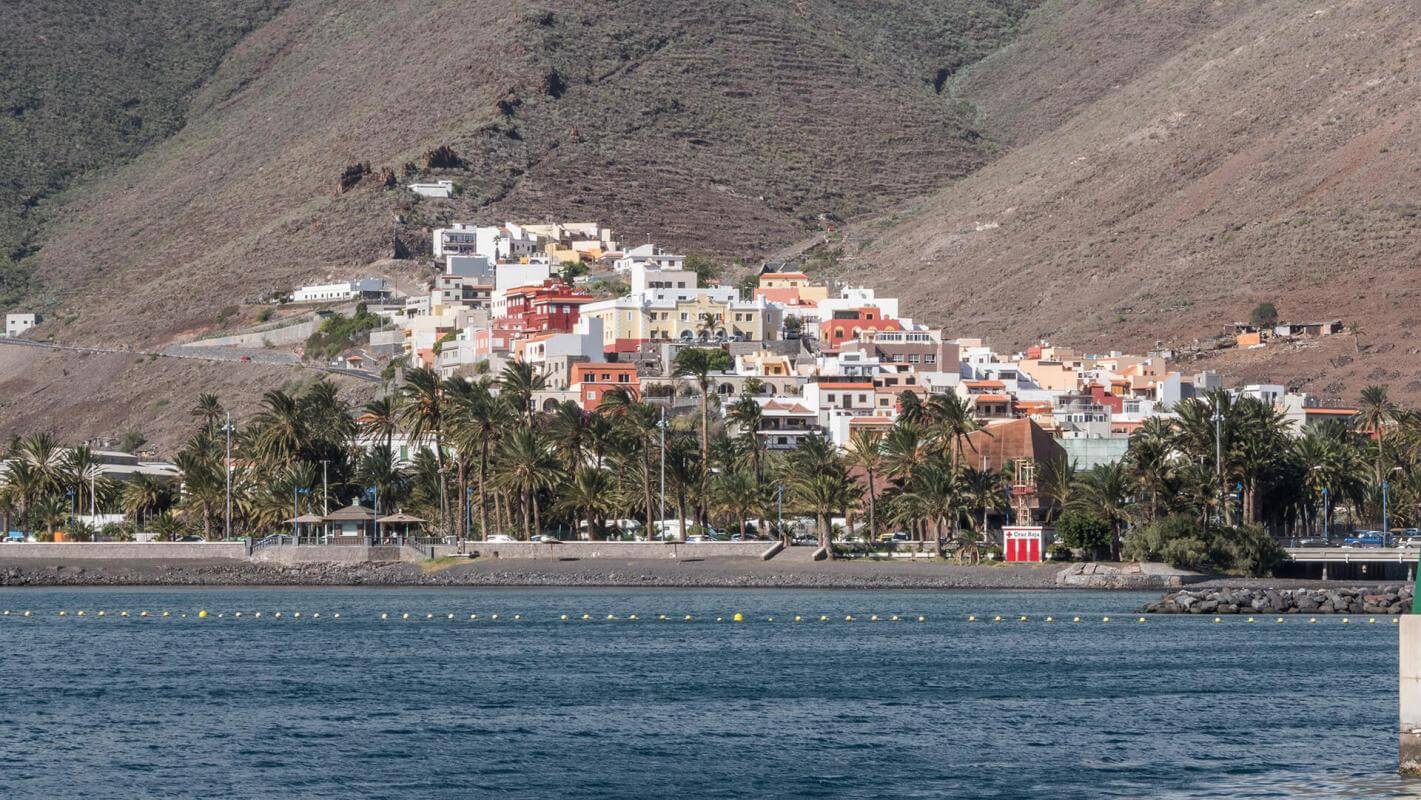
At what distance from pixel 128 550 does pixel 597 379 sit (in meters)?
49.3

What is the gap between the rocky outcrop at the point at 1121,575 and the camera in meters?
96.5

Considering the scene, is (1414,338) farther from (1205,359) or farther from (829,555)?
(829,555)

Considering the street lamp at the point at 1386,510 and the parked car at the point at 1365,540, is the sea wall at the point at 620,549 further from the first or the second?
the street lamp at the point at 1386,510

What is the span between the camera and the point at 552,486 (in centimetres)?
10744

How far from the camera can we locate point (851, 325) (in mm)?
176125

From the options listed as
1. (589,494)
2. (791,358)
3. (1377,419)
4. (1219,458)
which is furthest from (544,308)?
(1219,458)

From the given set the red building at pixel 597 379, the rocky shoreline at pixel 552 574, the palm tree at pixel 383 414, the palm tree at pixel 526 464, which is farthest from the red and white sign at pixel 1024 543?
the red building at pixel 597 379

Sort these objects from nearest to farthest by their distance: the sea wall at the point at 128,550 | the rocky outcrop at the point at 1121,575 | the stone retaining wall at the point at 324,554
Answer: the rocky outcrop at the point at 1121,575 < the stone retaining wall at the point at 324,554 < the sea wall at the point at 128,550

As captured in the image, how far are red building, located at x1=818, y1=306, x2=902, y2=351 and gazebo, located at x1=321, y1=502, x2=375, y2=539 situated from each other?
66337 mm

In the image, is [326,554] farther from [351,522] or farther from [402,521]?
[402,521]

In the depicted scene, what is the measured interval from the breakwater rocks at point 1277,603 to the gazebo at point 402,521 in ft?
127

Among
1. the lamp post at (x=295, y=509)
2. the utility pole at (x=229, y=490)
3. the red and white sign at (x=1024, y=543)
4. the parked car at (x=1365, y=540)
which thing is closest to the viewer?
the red and white sign at (x=1024, y=543)

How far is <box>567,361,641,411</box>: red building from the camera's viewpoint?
149 meters

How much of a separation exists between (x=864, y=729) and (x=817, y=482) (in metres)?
53.1
